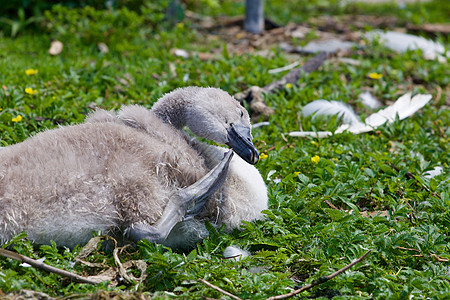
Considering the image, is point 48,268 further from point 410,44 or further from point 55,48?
point 410,44

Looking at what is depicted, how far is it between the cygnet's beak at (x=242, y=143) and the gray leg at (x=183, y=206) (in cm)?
15

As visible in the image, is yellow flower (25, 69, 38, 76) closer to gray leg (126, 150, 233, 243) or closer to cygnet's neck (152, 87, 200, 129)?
cygnet's neck (152, 87, 200, 129)

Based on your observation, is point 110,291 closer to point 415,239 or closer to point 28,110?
point 415,239

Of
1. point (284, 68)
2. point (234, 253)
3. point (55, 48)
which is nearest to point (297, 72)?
point (284, 68)

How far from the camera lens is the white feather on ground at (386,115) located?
5090 mm

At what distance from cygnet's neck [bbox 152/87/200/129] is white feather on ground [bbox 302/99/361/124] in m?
2.04

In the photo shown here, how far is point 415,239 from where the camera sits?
132 inches

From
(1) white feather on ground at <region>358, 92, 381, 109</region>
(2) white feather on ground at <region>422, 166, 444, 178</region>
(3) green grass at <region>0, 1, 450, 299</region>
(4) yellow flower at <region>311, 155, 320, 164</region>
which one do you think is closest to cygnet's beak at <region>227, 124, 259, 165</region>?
(3) green grass at <region>0, 1, 450, 299</region>

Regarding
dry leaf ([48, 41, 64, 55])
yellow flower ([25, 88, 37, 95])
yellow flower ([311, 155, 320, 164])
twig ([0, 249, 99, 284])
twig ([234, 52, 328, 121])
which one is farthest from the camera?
dry leaf ([48, 41, 64, 55])

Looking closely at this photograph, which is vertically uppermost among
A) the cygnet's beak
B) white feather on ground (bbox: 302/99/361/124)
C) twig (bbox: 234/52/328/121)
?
the cygnet's beak

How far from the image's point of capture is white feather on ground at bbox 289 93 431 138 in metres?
5.09

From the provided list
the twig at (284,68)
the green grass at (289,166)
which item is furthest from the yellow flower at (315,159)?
the twig at (284,68)

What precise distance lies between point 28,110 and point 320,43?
4822 millimetres

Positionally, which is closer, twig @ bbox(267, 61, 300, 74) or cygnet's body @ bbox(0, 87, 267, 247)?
cygnet's body @ bbox(0, 87, 267, 247)
